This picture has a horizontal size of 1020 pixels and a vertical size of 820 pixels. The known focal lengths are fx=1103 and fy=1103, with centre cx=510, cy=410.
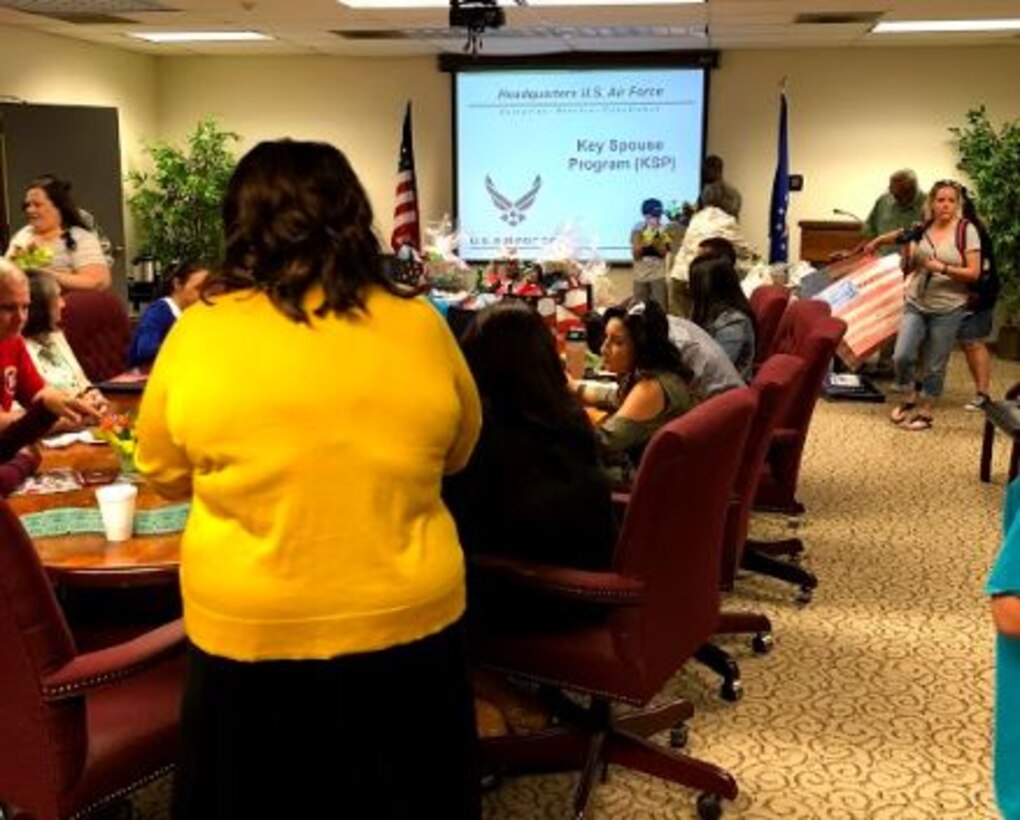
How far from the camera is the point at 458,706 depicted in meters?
1.76

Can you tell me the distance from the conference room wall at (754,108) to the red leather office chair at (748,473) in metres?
5.91

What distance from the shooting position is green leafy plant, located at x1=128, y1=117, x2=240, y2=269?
9.20 meters

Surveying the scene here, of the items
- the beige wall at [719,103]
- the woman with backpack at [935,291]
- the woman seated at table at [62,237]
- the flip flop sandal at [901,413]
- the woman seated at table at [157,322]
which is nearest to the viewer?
the woman seated at table at [157,322]

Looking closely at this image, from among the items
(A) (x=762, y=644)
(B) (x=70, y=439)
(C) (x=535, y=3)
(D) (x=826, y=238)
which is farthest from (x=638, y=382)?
(D) (x=826, y=238)

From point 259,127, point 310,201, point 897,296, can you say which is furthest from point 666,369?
point 259,127

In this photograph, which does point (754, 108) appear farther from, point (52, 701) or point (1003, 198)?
point (52, 701)

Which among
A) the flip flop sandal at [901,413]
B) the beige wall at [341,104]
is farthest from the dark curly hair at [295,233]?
the beige wall at [341,104]

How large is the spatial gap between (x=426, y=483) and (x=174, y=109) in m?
9.42

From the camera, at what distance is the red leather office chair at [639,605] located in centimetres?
215

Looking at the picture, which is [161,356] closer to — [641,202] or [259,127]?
[641,202]

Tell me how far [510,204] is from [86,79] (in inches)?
142

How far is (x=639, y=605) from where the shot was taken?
85.8 inches

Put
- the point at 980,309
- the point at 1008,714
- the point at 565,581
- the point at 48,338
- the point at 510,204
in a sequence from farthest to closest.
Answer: the point at 510,204
the point at 980,309
the point at 48,338
the point at 565,581
the point at 1008,714

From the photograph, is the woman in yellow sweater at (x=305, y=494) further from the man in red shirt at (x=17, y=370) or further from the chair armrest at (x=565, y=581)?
the man in red shirt at (x=17, y=370)
